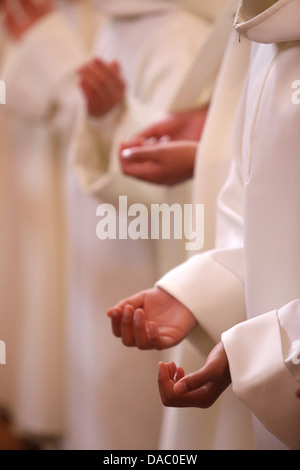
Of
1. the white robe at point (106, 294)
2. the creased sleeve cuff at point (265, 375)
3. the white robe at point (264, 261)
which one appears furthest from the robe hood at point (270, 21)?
the white robe at point (106, 294)

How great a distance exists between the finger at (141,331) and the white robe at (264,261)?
0.15 ft

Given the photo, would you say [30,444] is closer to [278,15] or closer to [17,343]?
[17,343]

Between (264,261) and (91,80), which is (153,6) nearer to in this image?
(91,80)

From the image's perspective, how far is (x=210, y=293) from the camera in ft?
1.99

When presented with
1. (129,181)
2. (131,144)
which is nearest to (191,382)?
(131,144)

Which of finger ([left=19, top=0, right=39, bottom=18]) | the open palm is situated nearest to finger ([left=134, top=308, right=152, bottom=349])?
the open palm

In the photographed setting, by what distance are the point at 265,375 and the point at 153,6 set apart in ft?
2.31

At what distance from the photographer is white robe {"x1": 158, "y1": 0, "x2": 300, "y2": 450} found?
0.50 m

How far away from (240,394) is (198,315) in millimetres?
104

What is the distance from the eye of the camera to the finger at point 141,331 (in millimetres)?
565

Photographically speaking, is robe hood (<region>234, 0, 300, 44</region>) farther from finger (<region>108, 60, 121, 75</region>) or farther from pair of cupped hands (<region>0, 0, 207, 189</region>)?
finger (<region>108, 60, 121, 75</region>)

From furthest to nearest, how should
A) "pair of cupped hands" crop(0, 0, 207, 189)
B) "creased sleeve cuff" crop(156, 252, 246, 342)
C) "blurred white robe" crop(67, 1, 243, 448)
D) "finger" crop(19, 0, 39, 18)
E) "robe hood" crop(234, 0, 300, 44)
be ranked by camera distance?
"finger" crop(19, 0, 39, 18)
"blurred white robe" crop(67, 1, 243, 448)
"pair of cupped hands" crop(0, 0, 207, 189)
"creased sleeve cuff" crop(156, 252, 246, 342)
"robe hood" crop(234, 0, 300, 44)

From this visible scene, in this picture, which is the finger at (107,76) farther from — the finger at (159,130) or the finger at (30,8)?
the finger at (30,8)

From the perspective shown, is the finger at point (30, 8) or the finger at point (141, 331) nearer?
the finger at point (141, 331)
